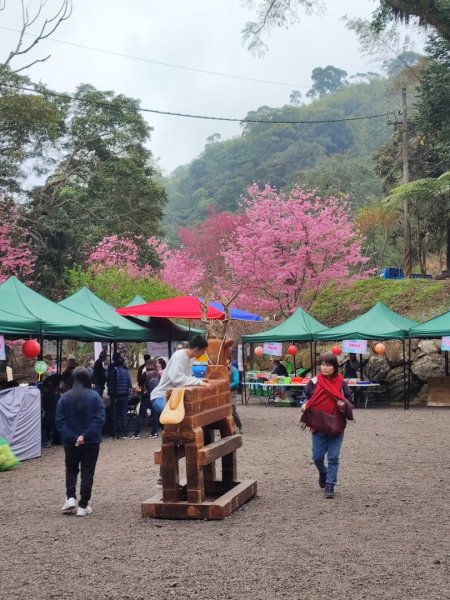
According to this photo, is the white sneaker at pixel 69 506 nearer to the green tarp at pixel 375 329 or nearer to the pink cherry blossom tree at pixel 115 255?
the green tarp at pixel 375 329

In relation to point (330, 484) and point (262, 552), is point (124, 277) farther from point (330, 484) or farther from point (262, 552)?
point (262, 552)

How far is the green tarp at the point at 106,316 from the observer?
15812 millimetres

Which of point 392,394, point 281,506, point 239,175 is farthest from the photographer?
point 239,175

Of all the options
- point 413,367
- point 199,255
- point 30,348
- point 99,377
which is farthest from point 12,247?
point 199,255

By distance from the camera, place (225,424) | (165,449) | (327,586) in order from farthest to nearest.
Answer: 1. (225,424)
2. (165,449)
3. (327,586)

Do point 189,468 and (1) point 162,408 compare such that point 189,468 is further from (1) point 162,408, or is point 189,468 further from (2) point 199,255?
(2) point 199,255

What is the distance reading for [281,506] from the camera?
24.6 ft

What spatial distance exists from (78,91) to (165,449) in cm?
2735

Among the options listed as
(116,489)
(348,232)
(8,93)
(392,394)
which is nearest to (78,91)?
(8,93)

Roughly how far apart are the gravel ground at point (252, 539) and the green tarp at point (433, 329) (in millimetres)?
10019

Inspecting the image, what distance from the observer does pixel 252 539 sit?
6.05 m

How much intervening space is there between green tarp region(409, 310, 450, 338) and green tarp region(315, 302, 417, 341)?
0.90 ft

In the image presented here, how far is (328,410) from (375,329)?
14.0 metres

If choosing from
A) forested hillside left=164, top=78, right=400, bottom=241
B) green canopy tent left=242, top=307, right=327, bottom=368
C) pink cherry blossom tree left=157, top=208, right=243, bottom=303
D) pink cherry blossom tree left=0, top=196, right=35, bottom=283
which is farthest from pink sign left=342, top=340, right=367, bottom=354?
forested hillside left=164, top=78, right=400, bottom=241
